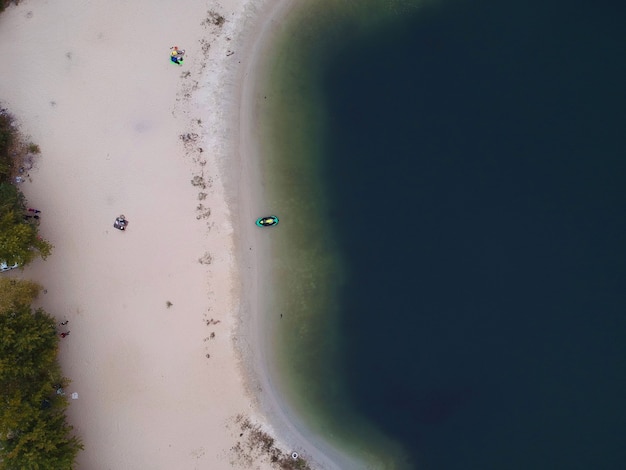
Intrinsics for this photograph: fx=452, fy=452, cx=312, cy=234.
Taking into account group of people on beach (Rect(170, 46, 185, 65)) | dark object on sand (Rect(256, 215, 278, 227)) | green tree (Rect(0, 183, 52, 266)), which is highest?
group of people on beach (Rect(170, 46, 185, 65))

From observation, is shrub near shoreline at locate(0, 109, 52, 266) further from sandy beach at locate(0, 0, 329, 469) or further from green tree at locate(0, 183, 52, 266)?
sandy beach at locate(0, 0, 329, 469)

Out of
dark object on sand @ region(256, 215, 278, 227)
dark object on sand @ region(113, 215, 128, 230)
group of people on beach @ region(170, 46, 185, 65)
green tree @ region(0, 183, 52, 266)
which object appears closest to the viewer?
green tree @ region(0, 183, 52, 266)

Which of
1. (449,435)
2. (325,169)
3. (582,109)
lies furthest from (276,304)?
(582,109)

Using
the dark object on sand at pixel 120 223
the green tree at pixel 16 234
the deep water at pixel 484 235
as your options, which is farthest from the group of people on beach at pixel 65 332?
the deep water at pixel 484 235

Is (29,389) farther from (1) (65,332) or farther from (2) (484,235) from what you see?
(2) (484,235)

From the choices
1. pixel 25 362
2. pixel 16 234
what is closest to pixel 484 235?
pixel 16 234

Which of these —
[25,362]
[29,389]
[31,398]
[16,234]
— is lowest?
[31,398]

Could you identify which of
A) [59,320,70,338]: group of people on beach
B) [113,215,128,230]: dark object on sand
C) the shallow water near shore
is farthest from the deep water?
[59,320,70,338]: group of people on beach

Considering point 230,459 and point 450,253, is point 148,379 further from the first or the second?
point 450,253
